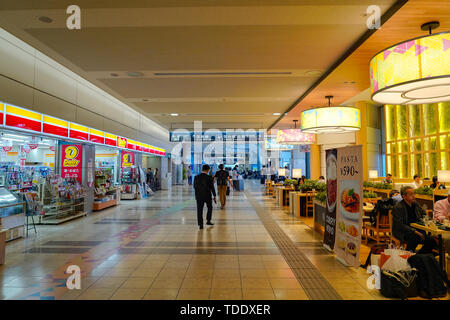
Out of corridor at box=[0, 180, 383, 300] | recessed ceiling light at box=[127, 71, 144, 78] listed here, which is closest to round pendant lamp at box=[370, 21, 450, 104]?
corridor at box=[0, 180, 383, 300]

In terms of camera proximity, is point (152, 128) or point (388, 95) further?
point (152, 128)

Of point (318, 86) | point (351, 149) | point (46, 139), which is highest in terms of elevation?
point (318, 86)

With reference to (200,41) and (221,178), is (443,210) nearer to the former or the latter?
(200,41)

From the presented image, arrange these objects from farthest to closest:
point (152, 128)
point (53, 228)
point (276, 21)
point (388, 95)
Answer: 1. point (152, 128)
2. point (53, 228)
3. point (276, 21)
4. point (388, 95)

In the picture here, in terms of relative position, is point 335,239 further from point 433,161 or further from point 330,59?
point 433,161

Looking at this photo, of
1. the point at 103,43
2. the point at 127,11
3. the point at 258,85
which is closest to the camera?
the point at 127,11

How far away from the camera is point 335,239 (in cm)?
426

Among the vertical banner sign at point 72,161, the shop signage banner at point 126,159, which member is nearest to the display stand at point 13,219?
the vertical banner sign at point 72,161

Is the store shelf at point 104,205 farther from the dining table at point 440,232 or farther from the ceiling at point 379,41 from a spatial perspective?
the dining table at point 440,232

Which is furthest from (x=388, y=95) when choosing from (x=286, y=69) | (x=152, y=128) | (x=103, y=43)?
(x=152, y=128)

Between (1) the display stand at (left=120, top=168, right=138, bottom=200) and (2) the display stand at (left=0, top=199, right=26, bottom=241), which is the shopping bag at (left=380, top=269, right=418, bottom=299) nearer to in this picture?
(2) the display stand at (left=0, top=199, right=26, bottom=241)

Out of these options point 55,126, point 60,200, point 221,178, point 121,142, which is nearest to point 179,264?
point 55,126

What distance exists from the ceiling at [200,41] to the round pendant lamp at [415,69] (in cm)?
105

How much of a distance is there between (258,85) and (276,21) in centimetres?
309
